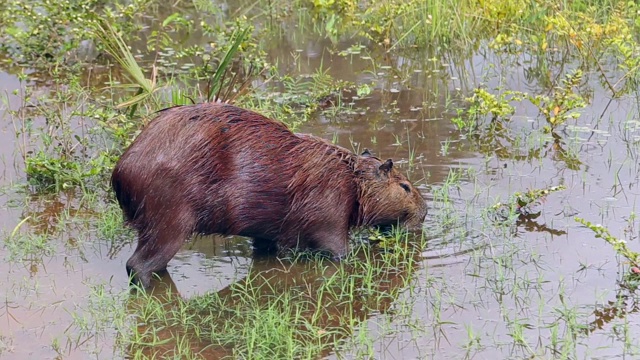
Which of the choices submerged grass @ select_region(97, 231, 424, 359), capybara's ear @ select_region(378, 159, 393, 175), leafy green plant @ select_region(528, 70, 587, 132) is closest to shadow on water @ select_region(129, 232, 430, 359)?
submerged grass @ select_region(97, 231, 424, 359)

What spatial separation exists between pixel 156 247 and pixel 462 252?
1591 mm

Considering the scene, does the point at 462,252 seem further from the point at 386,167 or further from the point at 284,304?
the point at 284,304

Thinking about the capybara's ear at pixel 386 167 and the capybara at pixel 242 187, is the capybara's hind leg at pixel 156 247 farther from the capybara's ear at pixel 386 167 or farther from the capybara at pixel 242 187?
the capybara's ear at pixel 386 167

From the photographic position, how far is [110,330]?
15.4 feet

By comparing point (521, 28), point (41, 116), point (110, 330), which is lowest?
point (110, 330)

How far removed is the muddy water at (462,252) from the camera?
15.0 feet

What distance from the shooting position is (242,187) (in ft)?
16.9

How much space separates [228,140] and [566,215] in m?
1.98

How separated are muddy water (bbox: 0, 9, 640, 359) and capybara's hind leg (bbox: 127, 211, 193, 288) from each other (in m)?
0.13

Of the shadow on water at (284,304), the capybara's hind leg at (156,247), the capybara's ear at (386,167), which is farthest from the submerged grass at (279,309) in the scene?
the capybara's ear at (386,167)

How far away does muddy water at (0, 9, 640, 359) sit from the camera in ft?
15.0

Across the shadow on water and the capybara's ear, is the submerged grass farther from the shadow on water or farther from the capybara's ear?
the capybara's ear

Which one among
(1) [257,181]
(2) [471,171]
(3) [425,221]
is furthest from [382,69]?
(1) [257,181]

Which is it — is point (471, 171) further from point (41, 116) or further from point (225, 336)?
Result: point (41, 116)
